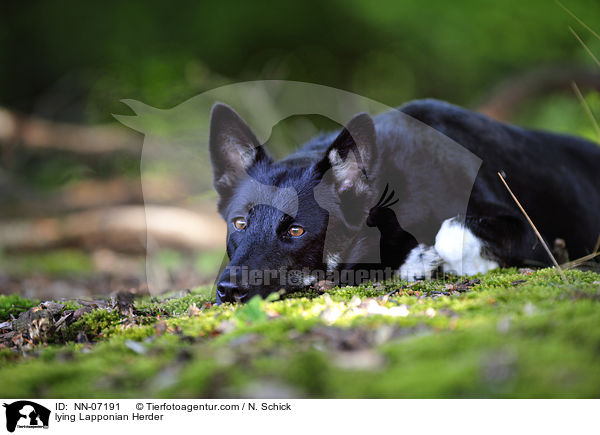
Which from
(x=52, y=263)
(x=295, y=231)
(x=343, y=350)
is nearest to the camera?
(x=343, y=350)

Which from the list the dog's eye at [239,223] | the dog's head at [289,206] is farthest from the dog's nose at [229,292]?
the dog's eye at [239,223]

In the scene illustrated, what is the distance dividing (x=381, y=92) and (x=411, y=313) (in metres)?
11.0

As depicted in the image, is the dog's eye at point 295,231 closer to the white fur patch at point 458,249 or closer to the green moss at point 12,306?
the white fur patch at point 458,249

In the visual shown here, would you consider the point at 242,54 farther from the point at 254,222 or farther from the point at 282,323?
the point at 282,323

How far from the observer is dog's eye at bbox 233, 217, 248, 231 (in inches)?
143

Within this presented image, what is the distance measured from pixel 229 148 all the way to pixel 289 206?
0.92 meters

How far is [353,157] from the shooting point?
3.68 metres

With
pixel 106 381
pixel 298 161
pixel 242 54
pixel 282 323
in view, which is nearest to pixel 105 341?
pixel 106 381

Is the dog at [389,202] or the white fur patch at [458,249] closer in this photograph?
the dog at [389,202]

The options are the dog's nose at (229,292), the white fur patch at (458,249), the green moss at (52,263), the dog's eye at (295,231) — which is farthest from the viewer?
the green moss at (52,263)

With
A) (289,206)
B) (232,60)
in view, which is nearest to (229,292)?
(289,206)
